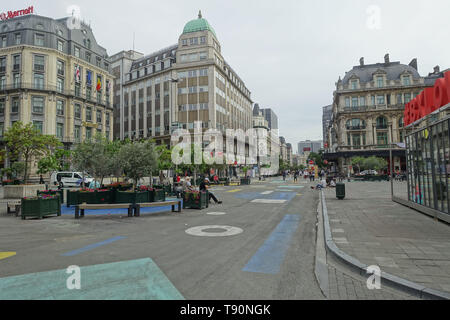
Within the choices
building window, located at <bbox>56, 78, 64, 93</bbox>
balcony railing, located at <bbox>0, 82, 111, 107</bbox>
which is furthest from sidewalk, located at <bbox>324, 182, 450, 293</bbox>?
building window, located at <bbox>56, 78, 64, 93</bbox>

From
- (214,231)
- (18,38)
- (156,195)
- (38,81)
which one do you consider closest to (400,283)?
(214,231)

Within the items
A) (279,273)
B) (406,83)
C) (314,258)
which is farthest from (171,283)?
(406,83)

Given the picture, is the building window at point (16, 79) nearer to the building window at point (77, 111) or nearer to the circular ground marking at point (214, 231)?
the building window at point (77, 111)

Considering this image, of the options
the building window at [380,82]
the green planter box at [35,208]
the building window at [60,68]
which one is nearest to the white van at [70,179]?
the building window at [60,68]

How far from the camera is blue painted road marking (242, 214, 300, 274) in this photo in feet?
15.6

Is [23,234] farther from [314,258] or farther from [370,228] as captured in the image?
[370,228]

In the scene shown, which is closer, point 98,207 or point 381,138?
point 98,207

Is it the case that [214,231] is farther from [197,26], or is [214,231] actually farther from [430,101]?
[197,26]

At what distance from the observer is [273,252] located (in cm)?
579

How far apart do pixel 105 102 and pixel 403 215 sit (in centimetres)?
5451

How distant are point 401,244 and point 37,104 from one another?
5001cm

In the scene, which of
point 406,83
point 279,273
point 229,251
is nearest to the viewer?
point 279,273

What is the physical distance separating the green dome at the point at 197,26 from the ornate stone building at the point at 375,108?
33422 millimetres

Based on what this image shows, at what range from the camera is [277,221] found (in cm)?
951
